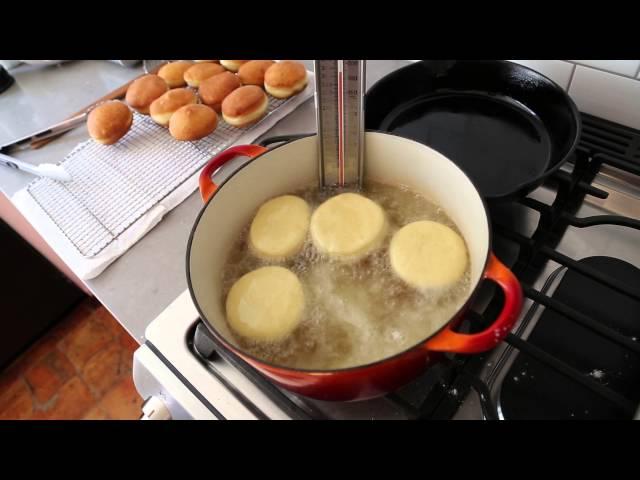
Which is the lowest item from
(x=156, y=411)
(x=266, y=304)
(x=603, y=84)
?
(x=156, y=411)

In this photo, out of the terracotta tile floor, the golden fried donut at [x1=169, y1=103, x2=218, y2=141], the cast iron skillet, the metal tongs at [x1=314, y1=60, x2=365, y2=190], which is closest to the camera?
the metal tongs at [x1=314, y1=60, x2=365, y2=190]

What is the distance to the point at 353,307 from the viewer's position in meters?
0.49

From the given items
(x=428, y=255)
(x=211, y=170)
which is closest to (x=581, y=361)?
(x=428, y=255)

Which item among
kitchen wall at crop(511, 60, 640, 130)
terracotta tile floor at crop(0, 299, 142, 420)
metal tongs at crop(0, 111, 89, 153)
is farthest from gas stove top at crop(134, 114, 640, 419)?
terracotta tile floor at crop(0, 299, 142, 420)

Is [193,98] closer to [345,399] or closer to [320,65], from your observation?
[320,65]

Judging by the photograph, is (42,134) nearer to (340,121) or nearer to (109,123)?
(109,123)

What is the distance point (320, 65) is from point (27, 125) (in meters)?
0.77

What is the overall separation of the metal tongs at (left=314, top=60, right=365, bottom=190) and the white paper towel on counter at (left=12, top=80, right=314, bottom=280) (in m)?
0.27

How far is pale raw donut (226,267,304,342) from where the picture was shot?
46 cm

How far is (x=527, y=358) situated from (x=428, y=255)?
15cm

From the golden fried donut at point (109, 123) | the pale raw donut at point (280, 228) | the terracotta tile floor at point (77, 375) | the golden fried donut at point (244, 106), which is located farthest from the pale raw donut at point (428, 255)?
the terracotta tile floor at point (77, 375)

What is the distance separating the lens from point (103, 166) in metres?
0.78

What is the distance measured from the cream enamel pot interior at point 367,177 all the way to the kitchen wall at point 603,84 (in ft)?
1.04

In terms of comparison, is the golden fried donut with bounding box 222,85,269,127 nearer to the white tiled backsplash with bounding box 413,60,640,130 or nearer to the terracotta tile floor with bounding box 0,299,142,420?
the white tiled backsplash with bounding box 413,60,640,130
